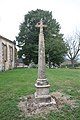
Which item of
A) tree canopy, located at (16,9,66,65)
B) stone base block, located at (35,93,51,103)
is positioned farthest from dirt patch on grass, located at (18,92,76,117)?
tree canopy, located at (16,9,66,65)

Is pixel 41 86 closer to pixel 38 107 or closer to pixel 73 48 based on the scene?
pixel 38 107

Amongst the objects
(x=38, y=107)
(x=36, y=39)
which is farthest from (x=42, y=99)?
(x=36, y=39)

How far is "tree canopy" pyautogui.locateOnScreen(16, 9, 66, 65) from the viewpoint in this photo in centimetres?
3095

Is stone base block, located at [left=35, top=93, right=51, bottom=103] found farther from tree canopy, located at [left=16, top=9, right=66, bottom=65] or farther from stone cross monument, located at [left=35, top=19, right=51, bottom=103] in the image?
tree canopy, located at [left=16, top=9, right=66, bottom=65]

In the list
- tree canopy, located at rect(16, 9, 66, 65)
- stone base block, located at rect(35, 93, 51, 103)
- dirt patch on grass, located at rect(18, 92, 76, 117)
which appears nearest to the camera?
dirt patch on grass, located at rect(18, 92, 76, 117)

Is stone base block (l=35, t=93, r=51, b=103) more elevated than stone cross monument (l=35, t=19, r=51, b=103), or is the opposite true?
stone cross monument (l=35, t=19, r=51, b=103)

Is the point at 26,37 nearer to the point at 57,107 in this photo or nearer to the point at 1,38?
the point at 1,38

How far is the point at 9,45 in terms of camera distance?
26406 millimetres

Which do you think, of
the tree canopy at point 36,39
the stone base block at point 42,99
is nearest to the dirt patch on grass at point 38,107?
the stone base block at point 42,99

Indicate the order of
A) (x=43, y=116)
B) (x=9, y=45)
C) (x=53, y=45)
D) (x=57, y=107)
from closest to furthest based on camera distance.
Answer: (x=43, y=116)
(x=57, y=107)
(x=9, y=45)
(x=53, y=45)

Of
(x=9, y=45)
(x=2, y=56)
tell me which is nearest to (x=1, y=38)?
(x=2, y=56)

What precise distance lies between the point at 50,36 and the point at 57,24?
530 centimetres

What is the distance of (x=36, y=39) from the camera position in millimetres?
33000

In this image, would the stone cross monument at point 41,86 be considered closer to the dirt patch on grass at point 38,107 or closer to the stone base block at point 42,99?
the stone base block at point 42,99
